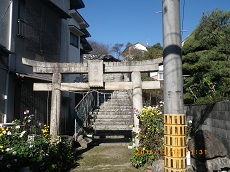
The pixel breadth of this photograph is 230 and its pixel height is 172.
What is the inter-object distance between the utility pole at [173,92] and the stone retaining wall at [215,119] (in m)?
3.75

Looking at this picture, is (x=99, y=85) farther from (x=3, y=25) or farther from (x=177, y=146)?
(x=177, y=146)

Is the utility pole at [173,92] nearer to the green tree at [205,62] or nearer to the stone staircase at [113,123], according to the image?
the green tree at [205,62]

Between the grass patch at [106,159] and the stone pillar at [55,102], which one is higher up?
the stone pillar at [55,102]

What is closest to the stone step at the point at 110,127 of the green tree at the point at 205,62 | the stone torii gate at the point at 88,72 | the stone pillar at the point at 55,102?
the green tree at the point at 205,62

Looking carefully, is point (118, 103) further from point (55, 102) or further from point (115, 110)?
point (55, 102)

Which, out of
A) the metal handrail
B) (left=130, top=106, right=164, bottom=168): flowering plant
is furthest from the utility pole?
the metal handrail

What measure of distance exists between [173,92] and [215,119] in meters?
4.76

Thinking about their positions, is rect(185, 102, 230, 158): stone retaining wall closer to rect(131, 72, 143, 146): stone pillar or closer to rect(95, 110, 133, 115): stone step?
rect(131, 72, 143, 146): stone pillar

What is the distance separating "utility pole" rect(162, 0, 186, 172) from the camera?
121 inches

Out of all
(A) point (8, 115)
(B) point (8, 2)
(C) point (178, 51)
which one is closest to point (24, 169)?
(A) point (8, 115)

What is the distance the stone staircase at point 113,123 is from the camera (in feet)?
44.2

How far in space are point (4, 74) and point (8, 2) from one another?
10.4 ft

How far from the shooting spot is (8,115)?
29.9ft

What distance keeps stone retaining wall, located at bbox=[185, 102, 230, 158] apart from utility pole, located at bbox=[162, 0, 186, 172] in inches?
148
